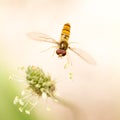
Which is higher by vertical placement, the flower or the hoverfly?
the hoverfly

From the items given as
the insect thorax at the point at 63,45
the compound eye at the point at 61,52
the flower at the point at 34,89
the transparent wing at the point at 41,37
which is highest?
the transparent wing at the point at 41,37

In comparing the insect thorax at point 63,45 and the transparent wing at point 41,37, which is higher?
the transparent wing at point 41,37

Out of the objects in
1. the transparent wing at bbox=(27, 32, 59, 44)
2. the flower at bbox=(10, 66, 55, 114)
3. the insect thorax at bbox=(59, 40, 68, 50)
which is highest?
the transparent wing at bbox=(27, 32, 59, 44)

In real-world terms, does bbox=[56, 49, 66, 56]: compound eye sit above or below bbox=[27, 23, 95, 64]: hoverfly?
below

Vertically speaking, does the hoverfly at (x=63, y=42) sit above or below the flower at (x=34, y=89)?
above

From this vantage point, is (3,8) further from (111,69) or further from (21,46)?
(111,69)

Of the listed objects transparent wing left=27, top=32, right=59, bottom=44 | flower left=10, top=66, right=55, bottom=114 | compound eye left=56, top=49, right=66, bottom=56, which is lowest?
flower left=10, top=66, right=55, bottom=114
